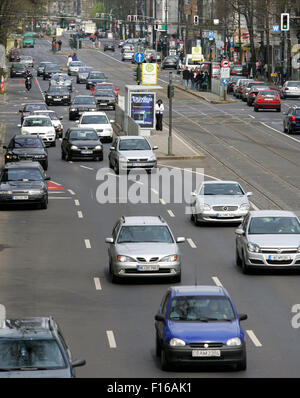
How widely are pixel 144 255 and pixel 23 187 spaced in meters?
12.7

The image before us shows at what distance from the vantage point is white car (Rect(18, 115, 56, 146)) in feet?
190

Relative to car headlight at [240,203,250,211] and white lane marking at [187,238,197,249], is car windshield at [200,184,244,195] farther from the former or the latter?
white lane marking at [187,238,197,249]


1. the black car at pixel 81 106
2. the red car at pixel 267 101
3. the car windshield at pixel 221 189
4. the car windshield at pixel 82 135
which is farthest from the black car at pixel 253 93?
the car windshield at pixel 221 189

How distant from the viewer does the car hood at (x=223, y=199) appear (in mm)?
35250

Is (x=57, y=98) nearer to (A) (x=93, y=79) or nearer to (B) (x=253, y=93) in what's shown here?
(B) (x=253, y=93)

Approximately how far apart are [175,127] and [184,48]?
98.2 meters

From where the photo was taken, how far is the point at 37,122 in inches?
2313

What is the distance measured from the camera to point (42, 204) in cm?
3912

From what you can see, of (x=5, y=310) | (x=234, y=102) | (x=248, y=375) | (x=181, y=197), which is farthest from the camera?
(x=234, y=102)

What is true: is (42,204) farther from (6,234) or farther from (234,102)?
(234,102)

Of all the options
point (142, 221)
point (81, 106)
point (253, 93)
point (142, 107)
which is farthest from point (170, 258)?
point (253, 93)

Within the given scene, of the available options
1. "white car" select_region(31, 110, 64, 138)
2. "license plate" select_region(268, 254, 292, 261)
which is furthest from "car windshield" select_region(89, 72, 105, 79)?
"license plate" select_region(268, 254, 292, 261)

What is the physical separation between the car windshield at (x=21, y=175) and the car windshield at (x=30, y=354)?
23.2m
